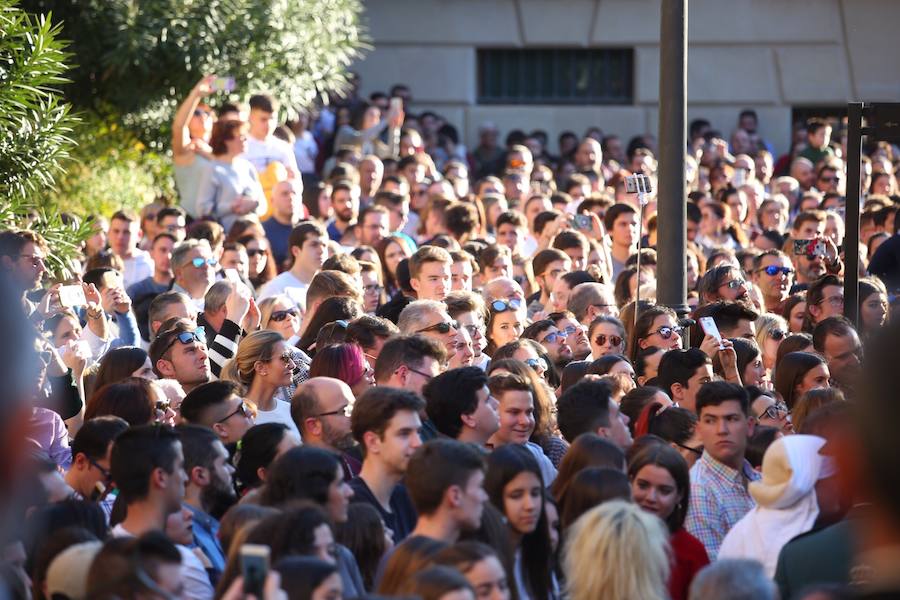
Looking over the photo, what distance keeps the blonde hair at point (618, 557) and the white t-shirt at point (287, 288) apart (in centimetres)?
540

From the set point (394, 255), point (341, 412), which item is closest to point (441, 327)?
point (341, 412)

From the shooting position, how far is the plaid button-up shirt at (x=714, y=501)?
6.40 m

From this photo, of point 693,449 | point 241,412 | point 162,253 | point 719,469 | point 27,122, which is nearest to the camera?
point 719,469

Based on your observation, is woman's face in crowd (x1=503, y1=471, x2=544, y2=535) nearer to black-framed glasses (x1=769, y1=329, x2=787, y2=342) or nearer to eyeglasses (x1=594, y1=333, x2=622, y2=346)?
eyeglasses (x1=594, y1=333, x2=622, y2=346)

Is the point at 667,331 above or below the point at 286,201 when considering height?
below

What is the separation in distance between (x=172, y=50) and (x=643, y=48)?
12.2 meters

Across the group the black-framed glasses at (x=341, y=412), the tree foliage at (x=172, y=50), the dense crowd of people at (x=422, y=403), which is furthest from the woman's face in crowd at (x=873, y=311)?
the tree foliage at (x=172, y=50)

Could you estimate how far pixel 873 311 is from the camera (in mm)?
10148

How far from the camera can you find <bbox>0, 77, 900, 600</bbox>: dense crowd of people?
470cm

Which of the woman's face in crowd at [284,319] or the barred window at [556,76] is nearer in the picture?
the woman's face in crowd at [284,319]

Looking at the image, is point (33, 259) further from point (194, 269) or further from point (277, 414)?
point (194, 269)

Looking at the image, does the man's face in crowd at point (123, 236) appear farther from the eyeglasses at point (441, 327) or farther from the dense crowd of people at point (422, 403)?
the eyeglasses at point (441, 327)

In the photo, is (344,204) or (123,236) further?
(344,204)

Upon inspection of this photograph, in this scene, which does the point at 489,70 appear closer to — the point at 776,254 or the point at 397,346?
the point at 776,254
